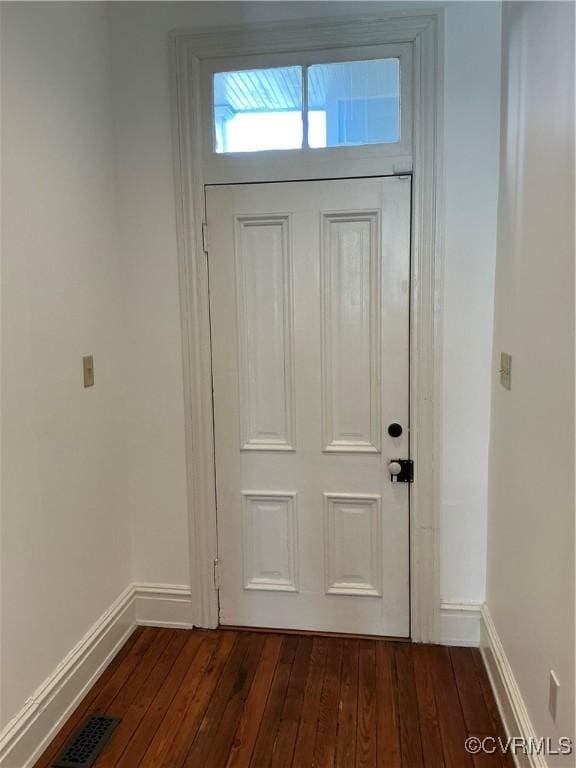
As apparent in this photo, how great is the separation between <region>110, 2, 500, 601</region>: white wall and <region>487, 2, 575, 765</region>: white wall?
0.32 ft

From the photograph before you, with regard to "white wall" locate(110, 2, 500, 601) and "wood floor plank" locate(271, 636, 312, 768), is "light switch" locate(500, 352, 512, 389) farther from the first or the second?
"wood floor plank" locate(271, 636, 312, 768)

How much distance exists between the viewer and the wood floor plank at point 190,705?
5.80 feet

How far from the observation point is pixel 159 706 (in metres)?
1.99

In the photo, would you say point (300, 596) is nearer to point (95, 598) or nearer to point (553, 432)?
point (95, 598)

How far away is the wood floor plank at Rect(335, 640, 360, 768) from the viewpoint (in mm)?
1751

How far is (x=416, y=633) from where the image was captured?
2314 millimetres

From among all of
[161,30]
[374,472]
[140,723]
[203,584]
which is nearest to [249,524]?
[203,584]

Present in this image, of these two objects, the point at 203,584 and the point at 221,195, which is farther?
the point at 203,584

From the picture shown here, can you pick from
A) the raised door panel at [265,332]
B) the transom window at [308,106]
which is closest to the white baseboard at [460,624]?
the raised door panel at [265,332]

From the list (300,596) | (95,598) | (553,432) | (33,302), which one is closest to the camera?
(553,432)

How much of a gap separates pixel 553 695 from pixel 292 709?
0.94 m

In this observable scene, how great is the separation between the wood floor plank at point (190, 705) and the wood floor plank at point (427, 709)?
76cm

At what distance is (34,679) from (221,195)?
Result: 1889 millimetres

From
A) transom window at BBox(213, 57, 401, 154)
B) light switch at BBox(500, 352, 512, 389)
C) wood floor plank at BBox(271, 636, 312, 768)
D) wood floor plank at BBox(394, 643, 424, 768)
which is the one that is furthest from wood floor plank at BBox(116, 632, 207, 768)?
transom window at BBox(213, 57, 401, 154)
